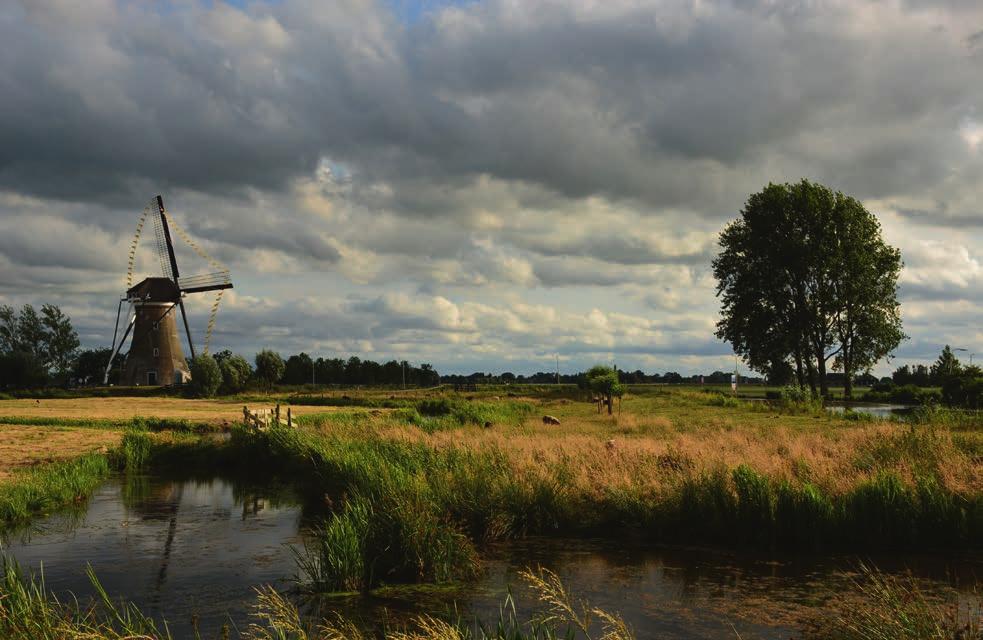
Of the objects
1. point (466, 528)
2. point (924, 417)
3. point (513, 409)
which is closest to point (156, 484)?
point (466, 528)

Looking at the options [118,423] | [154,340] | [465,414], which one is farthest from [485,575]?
[154,340]

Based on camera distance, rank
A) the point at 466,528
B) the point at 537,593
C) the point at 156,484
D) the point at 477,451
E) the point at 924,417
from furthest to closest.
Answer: the point at 924,417, the point at 156,484, the point at 477,451, the point at 466,528, the point at 537,593

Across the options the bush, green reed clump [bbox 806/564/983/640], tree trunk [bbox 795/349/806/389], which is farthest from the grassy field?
the bush

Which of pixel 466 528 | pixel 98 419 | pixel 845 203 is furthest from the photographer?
pixel 845 203

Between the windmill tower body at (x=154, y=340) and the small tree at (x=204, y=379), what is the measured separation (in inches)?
285

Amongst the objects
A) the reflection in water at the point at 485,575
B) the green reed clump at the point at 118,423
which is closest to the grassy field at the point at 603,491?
the reflection in water at the point at 485,575

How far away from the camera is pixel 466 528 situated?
1583 cm

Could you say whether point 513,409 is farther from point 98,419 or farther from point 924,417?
point 924,417

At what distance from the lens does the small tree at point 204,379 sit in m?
80.4

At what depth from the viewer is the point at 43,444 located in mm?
31359

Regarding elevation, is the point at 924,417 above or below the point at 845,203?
below

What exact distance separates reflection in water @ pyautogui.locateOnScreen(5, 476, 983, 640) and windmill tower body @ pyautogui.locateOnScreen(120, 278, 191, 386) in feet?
240

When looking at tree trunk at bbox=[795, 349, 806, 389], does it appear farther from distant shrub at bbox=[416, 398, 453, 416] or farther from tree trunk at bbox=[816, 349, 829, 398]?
distant shrub at bbox=[416, 398, 453, 416]

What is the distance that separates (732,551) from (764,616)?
156 inches
